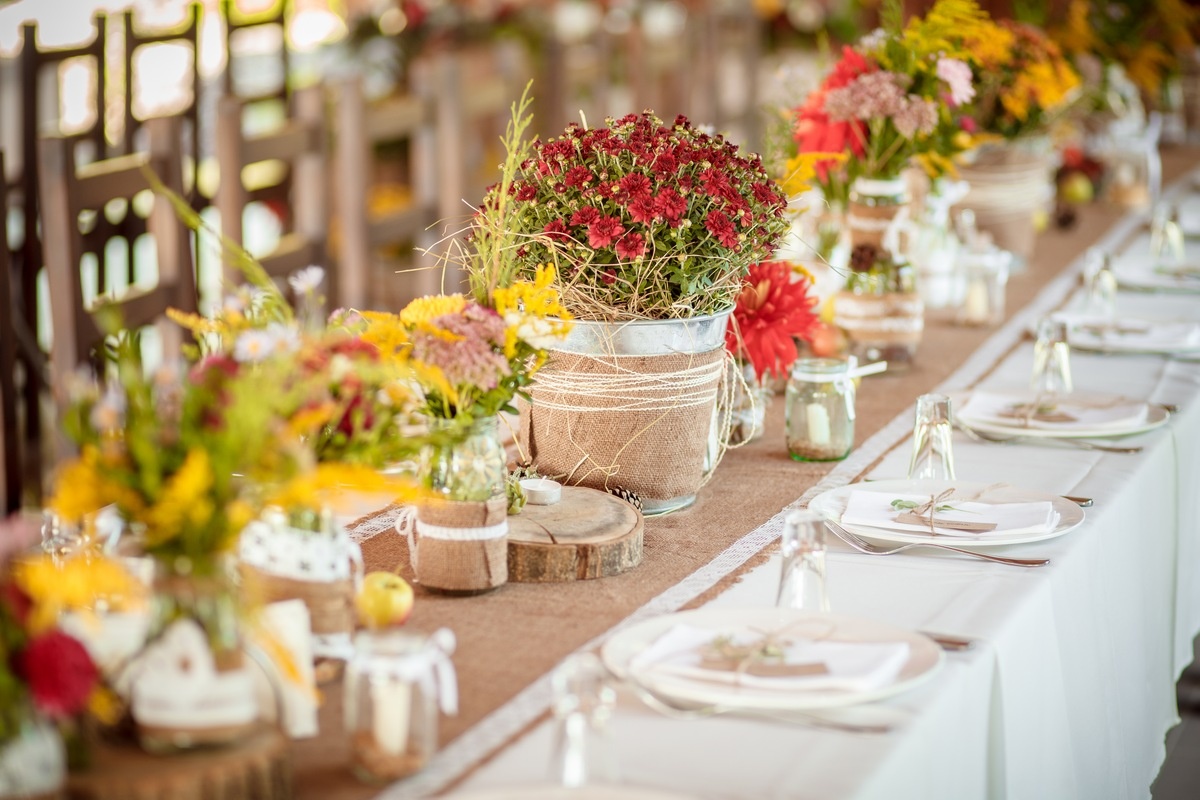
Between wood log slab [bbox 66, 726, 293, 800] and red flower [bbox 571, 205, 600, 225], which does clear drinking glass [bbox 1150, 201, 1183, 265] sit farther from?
wood log slab [bbox 66, 726, 293, 800]

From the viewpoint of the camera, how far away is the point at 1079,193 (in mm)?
4008

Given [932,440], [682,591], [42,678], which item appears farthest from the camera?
[932,440]

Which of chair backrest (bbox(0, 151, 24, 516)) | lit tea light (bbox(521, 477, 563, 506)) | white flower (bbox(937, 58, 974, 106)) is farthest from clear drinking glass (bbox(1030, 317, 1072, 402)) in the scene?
chair backrest (bbox(0, 151, 24, 516))

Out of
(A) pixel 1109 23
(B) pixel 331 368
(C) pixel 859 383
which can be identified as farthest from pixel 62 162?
(A) pixel 1109 23

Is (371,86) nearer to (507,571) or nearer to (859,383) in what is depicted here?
(859,383)

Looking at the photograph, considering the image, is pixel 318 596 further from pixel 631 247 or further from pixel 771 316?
pixel 771 316

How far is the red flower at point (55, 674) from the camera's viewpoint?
2.82 feet

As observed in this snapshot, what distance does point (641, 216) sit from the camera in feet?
4.88

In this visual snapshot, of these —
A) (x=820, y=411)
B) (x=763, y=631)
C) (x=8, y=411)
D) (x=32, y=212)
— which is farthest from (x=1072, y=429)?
(x=32, y=212)

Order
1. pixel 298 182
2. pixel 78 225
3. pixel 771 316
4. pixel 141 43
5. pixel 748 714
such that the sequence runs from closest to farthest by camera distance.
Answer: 1. pixel 748 714
2. pixel 771 316
3. pixel 78 225
4. pixel 141 43
5. pixel 298 182

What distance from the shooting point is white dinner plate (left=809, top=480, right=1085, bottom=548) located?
1.49 m

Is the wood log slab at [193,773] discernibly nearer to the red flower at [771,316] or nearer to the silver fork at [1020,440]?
the red flower at [771,316]

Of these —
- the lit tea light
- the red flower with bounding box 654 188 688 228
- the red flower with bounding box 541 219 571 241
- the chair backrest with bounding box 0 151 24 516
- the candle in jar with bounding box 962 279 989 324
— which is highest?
the red flower with bounding box 654 188 688 228

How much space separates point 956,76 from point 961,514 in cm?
101
